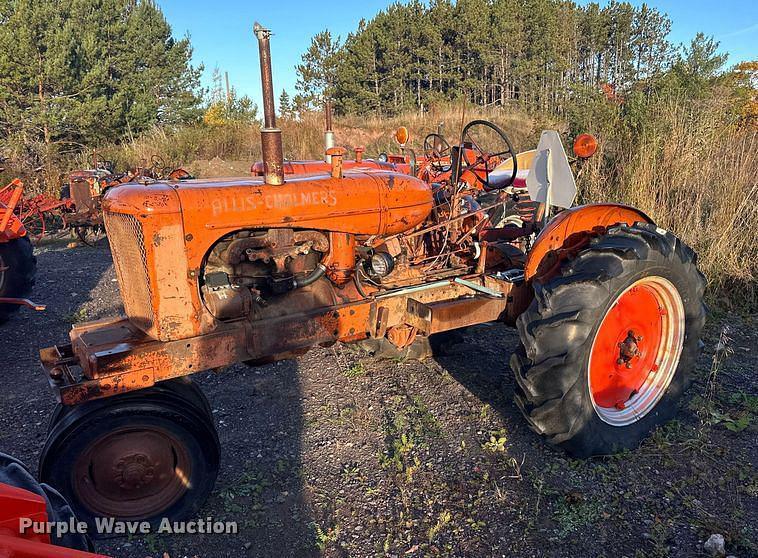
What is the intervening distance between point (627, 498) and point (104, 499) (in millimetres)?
2371

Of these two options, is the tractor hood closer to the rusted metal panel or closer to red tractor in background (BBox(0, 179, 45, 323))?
the rusted metal panel

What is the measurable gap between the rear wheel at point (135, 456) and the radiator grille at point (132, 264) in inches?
14.4

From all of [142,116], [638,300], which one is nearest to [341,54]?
[142,116]

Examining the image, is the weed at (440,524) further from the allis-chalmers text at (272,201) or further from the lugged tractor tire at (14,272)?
the lugged tractor tire at (14,272)

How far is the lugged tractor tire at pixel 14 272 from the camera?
5008mm

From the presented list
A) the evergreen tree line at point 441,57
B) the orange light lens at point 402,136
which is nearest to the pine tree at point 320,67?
the evergreen tree line at point 441,57

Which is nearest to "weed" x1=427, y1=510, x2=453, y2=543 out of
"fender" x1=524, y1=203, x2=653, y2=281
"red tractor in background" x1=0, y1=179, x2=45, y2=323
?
"fender" x1=524, y1=203, x2=653, y2=281

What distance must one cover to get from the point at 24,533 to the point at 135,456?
3.92 feet

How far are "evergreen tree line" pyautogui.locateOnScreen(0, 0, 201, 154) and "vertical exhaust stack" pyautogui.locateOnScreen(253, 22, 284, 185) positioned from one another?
13041 mm

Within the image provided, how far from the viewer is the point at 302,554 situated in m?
2.26

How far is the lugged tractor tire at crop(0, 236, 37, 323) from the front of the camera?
501cm

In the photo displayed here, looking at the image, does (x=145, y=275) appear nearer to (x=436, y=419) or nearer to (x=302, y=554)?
(x=302, y=554)

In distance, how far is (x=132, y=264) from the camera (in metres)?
2.40

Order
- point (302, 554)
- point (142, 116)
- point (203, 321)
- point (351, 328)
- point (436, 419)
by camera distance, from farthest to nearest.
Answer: point (142, 116), point (436, 419), point (351, 328), point (203, 321), point (302, 554)
